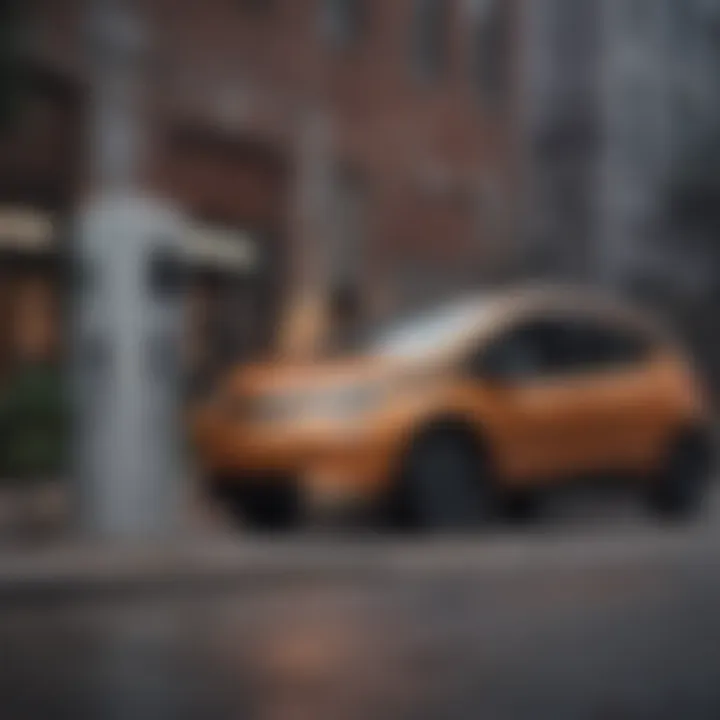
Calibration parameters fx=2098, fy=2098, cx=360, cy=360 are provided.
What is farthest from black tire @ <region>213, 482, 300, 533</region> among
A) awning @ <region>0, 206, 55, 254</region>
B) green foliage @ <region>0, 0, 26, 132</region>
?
awning @ <region>0, 206, 55, 254</region>

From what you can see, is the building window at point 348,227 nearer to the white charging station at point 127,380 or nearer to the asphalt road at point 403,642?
the white charging station at point 127,380

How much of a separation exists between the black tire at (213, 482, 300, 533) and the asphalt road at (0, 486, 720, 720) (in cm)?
124

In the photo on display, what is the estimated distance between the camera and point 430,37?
2475 centimetres

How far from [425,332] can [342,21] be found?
912 cm

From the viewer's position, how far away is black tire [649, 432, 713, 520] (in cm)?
1536

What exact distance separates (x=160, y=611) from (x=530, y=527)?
509 cm

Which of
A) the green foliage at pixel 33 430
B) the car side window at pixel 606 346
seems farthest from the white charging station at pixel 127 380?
the car side window at pixel 606 346

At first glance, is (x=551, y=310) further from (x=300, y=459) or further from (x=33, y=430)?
(x=33, y=430)

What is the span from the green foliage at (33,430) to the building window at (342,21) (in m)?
8.89

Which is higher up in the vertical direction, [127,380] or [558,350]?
[558,350]

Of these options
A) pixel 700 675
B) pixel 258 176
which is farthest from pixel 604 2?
pixel 700 675

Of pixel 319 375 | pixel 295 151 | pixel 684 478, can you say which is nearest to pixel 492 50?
pixel 295 151

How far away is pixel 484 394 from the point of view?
1374 centimetres

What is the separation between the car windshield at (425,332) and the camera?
45.5ft
